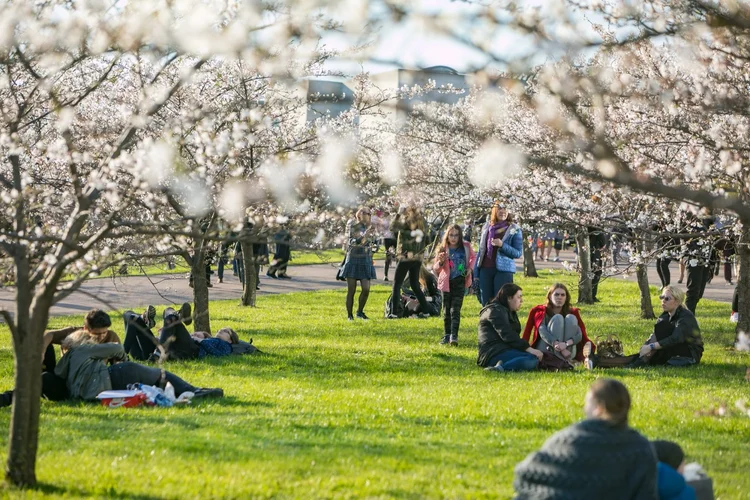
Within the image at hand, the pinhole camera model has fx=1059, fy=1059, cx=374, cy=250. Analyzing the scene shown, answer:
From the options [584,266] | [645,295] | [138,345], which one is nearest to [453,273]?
[138,345]

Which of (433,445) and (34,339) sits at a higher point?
(34,339)

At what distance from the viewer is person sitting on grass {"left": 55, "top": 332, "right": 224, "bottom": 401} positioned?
988cm

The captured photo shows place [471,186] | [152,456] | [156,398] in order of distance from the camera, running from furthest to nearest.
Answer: [471,186] < [156,398] < [152,456]

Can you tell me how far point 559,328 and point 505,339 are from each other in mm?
714

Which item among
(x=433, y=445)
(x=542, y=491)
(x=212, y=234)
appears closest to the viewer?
(x=542, y=491)

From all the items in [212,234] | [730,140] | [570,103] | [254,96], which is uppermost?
[254,96]

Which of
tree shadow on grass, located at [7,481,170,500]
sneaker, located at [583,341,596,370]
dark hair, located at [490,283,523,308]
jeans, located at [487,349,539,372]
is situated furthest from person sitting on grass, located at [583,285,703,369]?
tree shadow on grass, located at [7,481,170,500]

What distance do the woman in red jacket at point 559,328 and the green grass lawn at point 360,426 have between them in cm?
41

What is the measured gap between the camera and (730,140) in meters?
10.5

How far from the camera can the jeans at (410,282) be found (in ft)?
58.4

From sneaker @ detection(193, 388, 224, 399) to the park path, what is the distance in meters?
9.06

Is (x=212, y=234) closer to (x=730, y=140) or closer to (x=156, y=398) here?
(x=156, y=398)

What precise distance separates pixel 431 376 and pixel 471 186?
25.3ft

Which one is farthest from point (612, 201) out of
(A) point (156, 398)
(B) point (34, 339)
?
(B) point (34, 339)
